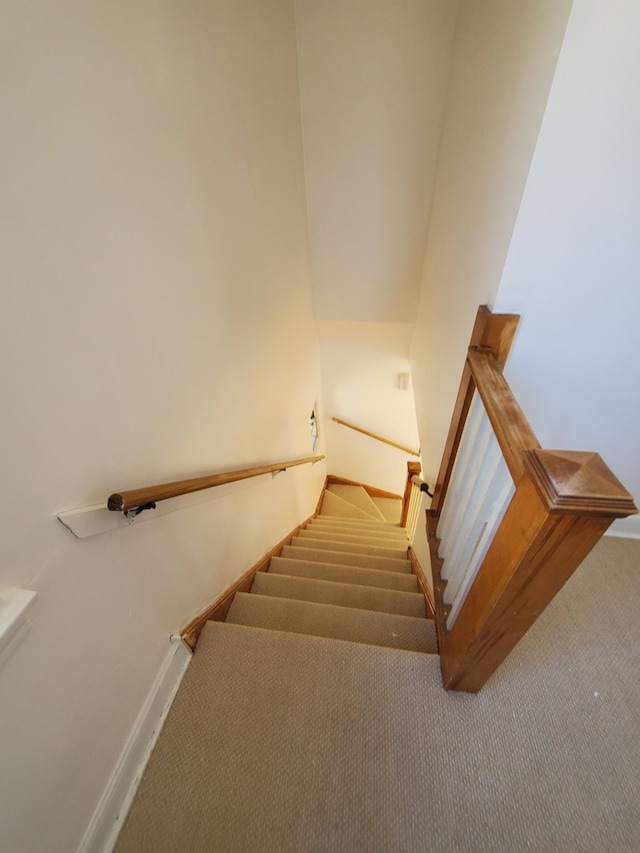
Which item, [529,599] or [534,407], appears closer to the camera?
[529,599]

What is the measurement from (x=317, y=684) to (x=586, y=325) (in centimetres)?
146

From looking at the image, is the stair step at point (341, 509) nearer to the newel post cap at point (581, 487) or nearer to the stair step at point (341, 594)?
the stair step at point (341, 594)

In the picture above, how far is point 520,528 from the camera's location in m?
0.60

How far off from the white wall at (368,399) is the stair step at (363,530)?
1.70 metres

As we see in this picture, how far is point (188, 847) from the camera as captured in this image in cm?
77

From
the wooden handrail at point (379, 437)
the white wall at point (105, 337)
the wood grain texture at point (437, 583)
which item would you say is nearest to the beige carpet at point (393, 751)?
the wood grain texture at point (437, 583)

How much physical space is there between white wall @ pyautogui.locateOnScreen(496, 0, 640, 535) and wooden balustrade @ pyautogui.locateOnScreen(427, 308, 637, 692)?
0.15m

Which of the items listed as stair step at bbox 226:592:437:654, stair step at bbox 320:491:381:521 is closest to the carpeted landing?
stair step at bbox 226:592:437:654

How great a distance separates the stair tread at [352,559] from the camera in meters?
2.07

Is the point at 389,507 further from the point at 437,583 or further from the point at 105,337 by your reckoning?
the point at 105,337

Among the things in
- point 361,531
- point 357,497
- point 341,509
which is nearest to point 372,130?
point 361,531

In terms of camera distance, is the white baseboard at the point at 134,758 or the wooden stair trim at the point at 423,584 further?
the wooden stair trim at the point at 423,584

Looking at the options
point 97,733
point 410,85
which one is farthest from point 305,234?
point 97,733

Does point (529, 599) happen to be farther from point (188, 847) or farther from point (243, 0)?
point (243, 0)
